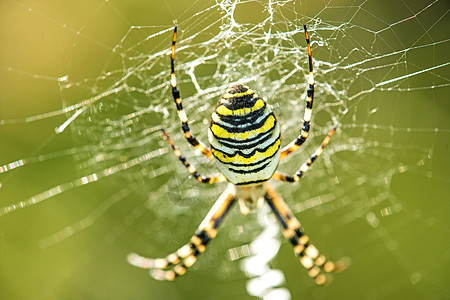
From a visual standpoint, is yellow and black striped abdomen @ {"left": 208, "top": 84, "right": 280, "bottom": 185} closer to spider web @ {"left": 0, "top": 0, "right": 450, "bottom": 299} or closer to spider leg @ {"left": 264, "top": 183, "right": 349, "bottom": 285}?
spider web @ {"left": 0, "top": 0, "right": 450, "bottom": 299}

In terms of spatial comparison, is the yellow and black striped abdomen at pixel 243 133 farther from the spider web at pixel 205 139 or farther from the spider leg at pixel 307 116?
the spider web at pixel 205 139

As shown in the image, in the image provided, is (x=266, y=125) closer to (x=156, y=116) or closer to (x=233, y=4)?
(x=233, y=4)

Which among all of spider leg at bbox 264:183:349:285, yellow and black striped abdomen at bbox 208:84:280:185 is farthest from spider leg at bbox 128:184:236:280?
yellow and black striped abdomen at bbox 208:84:280:185

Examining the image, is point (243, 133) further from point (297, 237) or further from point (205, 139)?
point (297, 237)

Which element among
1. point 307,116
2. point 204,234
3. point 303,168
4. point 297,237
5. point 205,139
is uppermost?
point 307,116

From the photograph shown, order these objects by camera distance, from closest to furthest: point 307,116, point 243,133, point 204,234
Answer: point 243,133
point 307,116
point 204,234

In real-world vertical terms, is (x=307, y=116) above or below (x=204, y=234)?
above

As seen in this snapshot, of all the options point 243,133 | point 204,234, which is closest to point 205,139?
point 204,234

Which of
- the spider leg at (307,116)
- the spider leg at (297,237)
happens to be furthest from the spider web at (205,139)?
the spider leg at (297,237)
